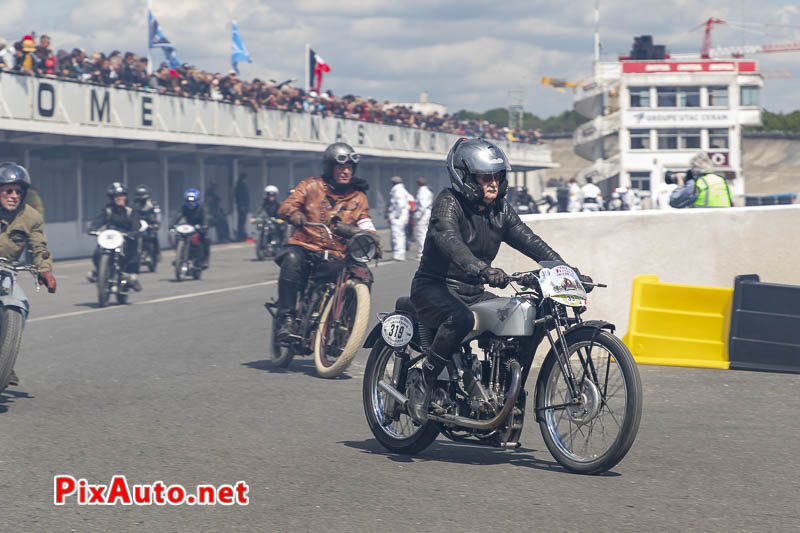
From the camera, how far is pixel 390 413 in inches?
258

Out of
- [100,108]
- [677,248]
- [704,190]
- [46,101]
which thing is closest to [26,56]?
[46,101]

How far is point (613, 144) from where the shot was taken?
87188mm

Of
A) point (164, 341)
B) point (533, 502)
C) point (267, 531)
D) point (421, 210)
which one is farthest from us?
point (421, 210)

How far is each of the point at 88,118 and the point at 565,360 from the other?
25.4m

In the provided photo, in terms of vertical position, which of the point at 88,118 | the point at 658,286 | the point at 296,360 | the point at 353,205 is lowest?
the point at 296,360

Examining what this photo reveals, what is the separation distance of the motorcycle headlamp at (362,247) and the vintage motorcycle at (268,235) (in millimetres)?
17622

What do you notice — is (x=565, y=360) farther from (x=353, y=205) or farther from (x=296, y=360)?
(x=296, y=360)

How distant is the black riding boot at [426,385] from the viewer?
6.27m

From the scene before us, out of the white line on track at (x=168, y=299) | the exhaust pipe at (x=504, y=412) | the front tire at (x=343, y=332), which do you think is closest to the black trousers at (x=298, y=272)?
the front tire at (x=343, y=332)

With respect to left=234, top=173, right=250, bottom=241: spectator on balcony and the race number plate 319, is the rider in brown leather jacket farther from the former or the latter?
left=234, top=173, right=250, bottom=241: spectator on balcony

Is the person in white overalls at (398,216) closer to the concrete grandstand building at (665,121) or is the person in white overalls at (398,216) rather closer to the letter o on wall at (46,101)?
the letter o on wall at (46,101)

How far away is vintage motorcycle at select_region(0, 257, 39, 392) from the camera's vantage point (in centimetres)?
786

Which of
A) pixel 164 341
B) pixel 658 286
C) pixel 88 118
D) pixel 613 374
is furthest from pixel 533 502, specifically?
pixel 88 118

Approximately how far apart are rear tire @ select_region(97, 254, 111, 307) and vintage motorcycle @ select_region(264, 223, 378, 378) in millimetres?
7351
